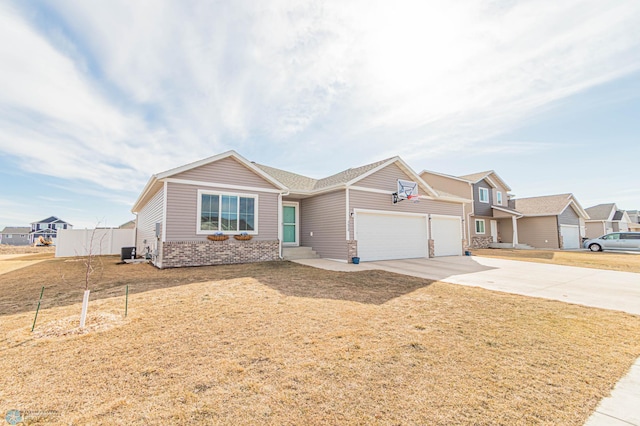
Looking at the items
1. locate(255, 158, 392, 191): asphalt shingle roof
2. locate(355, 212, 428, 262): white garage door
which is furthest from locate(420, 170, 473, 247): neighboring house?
locate(255, 158, 392, 191): asphalt shingle roof

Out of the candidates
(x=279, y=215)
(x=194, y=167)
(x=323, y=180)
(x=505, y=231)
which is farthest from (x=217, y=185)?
(x=505, y=231)

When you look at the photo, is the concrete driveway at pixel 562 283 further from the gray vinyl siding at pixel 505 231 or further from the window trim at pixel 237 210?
the gray vinyl siding at pixel 505 231

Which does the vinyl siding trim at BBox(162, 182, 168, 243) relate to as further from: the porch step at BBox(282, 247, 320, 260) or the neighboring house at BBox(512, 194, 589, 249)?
the neighboring house at BBox(512, 194, 589, 249)

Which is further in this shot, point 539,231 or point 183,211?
point 539,231

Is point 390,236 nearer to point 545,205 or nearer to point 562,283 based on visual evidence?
point 562,283

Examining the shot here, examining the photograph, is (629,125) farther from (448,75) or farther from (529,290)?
(529,290)

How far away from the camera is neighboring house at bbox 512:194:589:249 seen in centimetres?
2359

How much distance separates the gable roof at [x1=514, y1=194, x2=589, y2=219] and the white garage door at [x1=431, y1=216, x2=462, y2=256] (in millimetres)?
13219

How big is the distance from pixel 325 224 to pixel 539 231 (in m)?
22.7

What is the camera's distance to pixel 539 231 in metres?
24.5

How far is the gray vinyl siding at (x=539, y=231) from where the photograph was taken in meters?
23.6

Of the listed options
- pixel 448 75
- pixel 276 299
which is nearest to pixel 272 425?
pixel 276 299

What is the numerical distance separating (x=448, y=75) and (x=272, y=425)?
35.9 feet

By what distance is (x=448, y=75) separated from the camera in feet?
31.0
